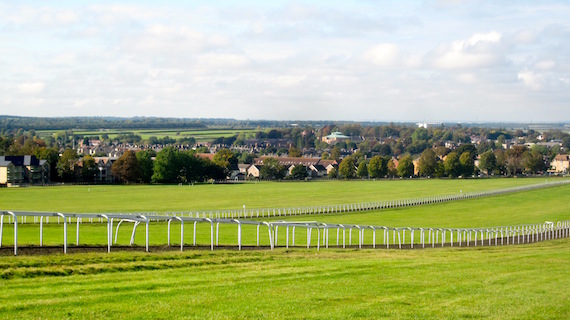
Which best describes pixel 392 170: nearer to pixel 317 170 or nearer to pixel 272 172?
pixel 317 170

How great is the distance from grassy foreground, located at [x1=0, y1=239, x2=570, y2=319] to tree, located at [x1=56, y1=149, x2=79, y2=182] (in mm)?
117113

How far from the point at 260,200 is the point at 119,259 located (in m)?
74.4

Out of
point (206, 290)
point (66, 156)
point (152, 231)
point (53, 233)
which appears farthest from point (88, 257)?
point (66, 156)

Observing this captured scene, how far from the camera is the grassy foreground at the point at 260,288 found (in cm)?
1334

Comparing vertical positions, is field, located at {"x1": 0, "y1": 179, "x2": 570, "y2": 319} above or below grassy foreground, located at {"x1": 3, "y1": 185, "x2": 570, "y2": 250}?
above

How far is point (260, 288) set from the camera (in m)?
15.9

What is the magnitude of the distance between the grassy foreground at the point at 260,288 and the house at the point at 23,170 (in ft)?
375

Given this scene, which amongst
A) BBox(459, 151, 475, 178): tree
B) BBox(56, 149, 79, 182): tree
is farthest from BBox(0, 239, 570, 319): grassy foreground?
BBox(459, 151, 475, 178): tree

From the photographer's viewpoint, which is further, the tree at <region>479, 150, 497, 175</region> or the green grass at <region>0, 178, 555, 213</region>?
the tree at <region>479, 150, 497, 175</region>

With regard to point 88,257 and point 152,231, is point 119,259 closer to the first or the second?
point 88,257

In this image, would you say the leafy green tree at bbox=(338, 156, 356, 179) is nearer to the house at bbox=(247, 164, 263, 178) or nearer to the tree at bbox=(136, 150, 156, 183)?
the house at bbox=(247, 164, 263, 178)

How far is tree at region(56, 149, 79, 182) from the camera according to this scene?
13324 centimetres

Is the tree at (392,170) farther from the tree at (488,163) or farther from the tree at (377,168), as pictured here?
the tree at (488,163)

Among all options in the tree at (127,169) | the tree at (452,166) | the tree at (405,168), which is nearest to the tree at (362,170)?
the tree at (405,168)
